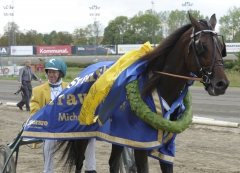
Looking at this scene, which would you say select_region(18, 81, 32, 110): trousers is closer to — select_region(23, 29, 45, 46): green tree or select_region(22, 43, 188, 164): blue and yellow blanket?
select_region(22, 43, 188, 164): blue and yellow blanket

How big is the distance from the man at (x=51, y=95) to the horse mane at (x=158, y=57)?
1178 mm

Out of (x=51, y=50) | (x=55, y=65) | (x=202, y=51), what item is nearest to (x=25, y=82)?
(x=55, y=65)

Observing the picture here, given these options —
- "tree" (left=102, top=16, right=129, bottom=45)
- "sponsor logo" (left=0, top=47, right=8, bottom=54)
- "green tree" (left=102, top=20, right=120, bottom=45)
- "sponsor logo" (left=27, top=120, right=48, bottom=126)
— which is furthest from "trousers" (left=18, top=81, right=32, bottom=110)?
"green tree" (left=102, top=20, right=120, bottom=45)

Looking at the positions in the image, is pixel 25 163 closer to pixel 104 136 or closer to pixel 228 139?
pixel 104 136

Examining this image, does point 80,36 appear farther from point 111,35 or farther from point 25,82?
point 25,82

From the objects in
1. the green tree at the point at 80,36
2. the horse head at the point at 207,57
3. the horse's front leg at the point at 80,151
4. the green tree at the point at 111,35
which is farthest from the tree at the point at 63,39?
the horse head at the point at 207,57

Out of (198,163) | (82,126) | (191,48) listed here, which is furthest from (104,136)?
(198,163)

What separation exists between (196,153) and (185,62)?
328cm

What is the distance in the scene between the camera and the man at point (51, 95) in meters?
4.70

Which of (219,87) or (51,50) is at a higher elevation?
(219,87)

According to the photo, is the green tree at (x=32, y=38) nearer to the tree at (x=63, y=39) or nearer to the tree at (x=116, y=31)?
the tree at (x=63, y=39)

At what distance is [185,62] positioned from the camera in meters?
3.67

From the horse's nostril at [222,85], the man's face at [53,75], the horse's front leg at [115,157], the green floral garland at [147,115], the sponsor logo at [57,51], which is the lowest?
the sponsor logo at [57,51]

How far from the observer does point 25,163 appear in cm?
619
